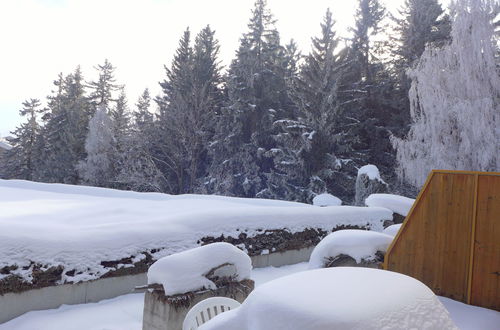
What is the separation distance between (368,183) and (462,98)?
16.3ft

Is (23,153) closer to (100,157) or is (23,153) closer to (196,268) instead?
(100,157)

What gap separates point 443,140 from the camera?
14422 mm

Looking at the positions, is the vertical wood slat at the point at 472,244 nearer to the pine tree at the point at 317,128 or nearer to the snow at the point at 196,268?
the snow at the point at 196,268

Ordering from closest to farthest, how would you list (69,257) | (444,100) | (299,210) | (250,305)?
(250,305) < (69,257) < (299,210) < (444,100)

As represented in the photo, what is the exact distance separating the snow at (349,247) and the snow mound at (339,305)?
346 cm

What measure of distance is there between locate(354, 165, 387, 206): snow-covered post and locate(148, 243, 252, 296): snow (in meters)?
10.8

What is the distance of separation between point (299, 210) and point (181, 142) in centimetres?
1861

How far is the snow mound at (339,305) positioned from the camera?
1.70 meters

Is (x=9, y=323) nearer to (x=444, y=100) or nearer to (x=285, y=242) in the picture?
(x=285, y=242)

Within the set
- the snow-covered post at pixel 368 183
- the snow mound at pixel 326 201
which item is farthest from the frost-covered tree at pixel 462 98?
the snow mound at pixel 326 201

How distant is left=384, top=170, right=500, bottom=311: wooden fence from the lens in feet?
14.9

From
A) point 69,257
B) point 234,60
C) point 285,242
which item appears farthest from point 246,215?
point 234,60

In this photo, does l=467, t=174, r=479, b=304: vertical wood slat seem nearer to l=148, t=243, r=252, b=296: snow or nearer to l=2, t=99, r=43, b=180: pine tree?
l=148, t=243, r=252, b=296: snow

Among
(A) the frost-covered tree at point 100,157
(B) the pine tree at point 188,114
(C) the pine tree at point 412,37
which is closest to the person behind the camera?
(C) the pine tree at point 412,37
